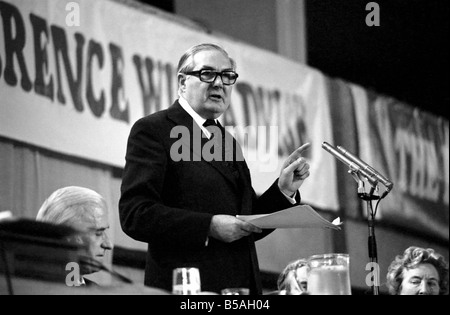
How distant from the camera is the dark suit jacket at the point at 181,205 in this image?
98.1 inches

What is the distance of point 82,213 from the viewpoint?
3.30m

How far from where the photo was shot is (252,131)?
14.5 ft

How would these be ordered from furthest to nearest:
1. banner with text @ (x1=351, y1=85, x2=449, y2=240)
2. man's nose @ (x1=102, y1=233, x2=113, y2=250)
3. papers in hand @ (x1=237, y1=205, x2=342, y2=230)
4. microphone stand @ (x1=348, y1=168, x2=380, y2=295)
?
banner with text @ (x1=351, y1=85, x2=449, y2=240), man's nose @ (x1=102, y1=233, x2=113, y2=250), microphone stand @ (x1=348, y1=168, x2=380, y2=295), papers in hand @ (x1=237, y1=205, x2=342, y2=230)

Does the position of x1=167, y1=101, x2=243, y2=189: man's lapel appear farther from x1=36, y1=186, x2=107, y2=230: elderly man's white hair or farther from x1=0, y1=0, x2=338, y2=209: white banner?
x1=0, y1=0, x2=338, y2=209: white banner

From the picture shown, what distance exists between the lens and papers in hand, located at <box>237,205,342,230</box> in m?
2.32

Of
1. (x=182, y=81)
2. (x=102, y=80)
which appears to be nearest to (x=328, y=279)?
(x=182, y=81)

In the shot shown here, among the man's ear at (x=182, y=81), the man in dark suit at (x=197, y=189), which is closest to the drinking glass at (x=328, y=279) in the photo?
the man in dark suit at (x=197, y=189)

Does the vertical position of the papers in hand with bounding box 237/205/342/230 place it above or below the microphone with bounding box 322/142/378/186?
below

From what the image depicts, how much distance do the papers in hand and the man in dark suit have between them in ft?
0.12

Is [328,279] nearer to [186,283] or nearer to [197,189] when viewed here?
[186,283]

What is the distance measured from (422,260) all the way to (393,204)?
1.36 meters

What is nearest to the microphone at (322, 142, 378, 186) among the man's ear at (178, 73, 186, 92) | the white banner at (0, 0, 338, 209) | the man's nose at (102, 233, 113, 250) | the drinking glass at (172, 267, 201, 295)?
the man's ear at (178, 73, 186, 92)

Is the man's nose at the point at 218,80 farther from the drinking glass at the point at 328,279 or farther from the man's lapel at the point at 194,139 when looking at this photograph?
the drinking glass at the point at 328,279

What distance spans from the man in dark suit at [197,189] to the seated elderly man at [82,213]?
0.66m
